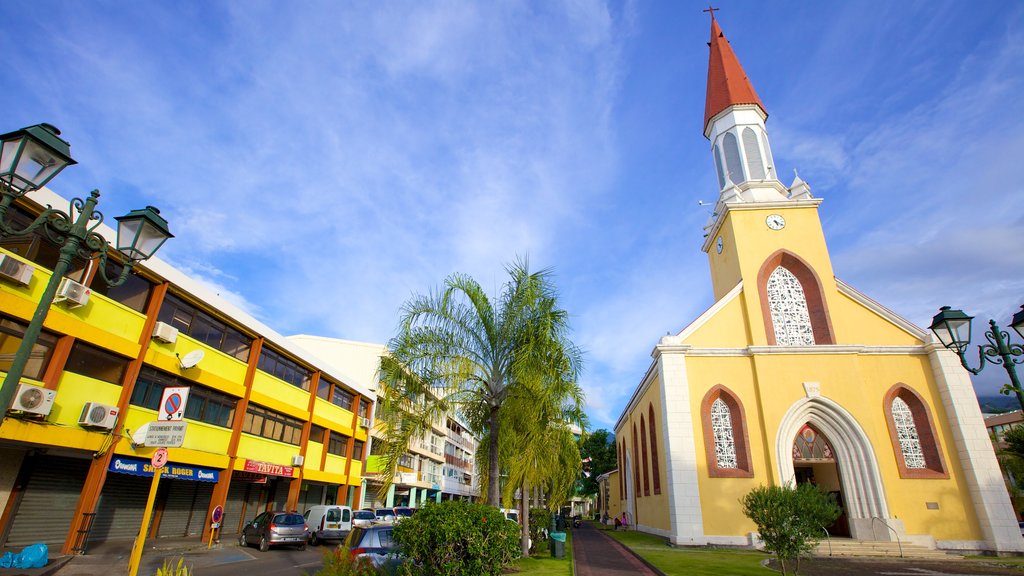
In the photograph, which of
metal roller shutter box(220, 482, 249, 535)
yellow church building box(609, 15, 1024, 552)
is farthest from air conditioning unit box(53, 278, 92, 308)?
yellow church building box(609, 15, 1024, 552)

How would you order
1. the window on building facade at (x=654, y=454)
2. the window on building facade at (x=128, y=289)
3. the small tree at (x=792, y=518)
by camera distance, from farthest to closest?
the window on building facade at (x=654, y=454)
the window on building facade at (x=128, y=289)
the small tree at (x=792, y=518)

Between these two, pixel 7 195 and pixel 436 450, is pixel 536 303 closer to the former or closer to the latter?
pixel 7 195

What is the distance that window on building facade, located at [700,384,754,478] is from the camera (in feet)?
63.5

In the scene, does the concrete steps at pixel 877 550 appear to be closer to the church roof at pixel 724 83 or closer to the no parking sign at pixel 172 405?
the no parking sign at pixel 172 405

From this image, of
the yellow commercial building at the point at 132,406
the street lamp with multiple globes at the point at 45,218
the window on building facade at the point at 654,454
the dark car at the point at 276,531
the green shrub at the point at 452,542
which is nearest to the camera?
the street lamp with multiple globes at the point at 45,218

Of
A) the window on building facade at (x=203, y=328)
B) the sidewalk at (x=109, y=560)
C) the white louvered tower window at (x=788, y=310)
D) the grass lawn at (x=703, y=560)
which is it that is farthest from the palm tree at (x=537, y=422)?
the window on building facade at (x=203, y=328)

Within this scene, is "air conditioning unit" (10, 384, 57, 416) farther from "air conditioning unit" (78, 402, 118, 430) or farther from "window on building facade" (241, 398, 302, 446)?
"window on building facade" (241, 398, 302, 446)

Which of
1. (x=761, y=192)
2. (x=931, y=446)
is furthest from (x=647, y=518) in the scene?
(x=761, y=192)

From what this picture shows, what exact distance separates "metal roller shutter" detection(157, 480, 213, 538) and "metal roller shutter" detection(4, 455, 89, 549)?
390cm

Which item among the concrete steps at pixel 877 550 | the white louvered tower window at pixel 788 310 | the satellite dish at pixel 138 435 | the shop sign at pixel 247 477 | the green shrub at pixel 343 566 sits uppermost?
the white louvered tower window at pixel 788 310

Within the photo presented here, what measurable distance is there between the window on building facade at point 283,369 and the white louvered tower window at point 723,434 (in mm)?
19180

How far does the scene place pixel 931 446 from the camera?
19172 millimetres

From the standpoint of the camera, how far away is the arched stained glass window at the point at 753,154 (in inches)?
1019

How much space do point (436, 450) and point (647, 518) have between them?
22.2m
